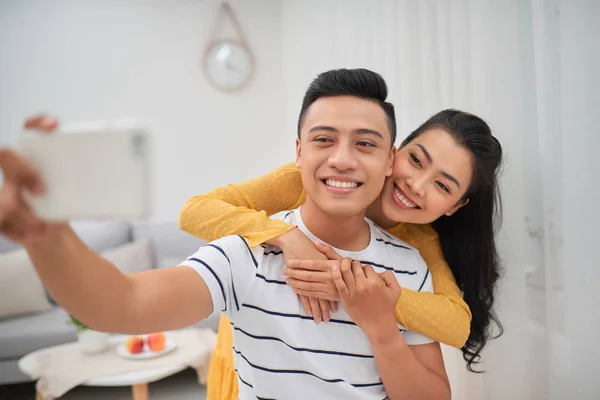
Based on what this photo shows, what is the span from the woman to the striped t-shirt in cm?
5

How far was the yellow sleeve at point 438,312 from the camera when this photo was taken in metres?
1.04

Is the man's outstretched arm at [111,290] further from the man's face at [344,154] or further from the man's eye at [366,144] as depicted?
the man's eye at [366,144]

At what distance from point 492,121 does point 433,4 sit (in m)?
0.54

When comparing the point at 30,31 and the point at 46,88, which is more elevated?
the point at 30,31

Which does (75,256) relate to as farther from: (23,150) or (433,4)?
(433,4)

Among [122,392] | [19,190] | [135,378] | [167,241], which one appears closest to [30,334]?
[122,392]

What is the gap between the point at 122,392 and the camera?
266cm

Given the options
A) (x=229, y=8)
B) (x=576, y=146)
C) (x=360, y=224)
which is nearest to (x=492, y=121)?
(x=576, y=146)

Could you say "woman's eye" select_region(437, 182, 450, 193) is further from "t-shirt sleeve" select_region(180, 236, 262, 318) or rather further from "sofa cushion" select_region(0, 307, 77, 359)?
"sofa cushion" select_region(0, 307, 77, 359)

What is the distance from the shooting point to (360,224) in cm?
115

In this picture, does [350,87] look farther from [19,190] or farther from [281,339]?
[19,190]

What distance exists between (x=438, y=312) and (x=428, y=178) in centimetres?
32

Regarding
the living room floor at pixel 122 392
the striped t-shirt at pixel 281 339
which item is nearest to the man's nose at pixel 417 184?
the striped t-shirt at pixel 281 339

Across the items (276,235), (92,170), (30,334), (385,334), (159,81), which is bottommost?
(30,334)
